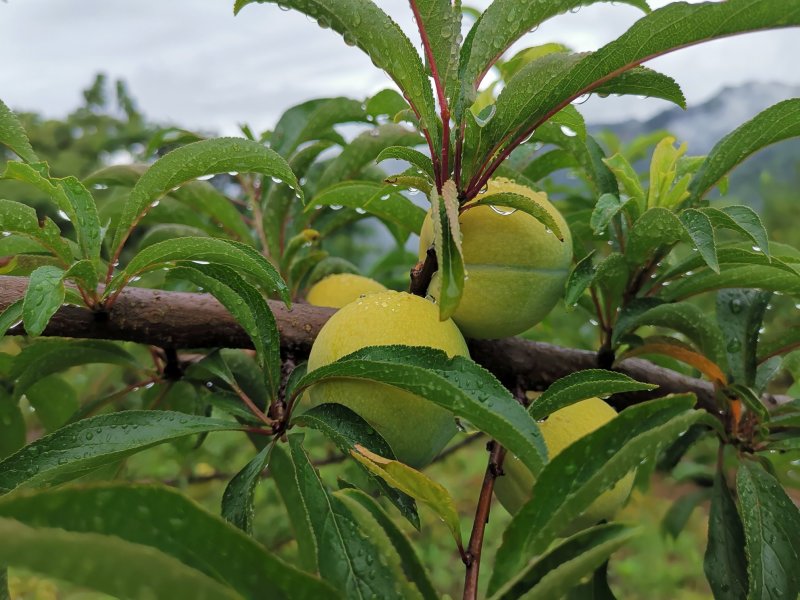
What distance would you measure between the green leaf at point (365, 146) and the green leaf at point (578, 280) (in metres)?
0.34

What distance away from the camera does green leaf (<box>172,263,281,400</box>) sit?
0.59 meters

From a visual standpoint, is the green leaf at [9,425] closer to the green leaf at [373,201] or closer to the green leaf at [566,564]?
the green leaf at [373,201]

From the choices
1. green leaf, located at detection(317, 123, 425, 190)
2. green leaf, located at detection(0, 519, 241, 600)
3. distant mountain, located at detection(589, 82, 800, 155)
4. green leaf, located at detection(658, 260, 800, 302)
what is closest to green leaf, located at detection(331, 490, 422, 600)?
green leaf, located at detection(0, 519, 241, 600)

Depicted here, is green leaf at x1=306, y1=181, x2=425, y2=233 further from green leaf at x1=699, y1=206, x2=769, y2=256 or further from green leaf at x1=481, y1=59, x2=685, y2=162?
green leaf at x1=699, y1=206, x2=769, y2=256

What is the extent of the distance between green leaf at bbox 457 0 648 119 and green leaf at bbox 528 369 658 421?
0.25m

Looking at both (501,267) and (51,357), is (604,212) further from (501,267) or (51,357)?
(51,357)

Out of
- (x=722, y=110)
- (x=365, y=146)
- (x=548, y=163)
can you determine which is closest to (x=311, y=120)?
(x=365, y=146)

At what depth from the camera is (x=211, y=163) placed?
578 millimetres

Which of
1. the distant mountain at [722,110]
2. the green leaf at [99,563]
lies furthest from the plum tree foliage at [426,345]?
the distant mountain at [722,110]

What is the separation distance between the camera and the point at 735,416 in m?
0.77

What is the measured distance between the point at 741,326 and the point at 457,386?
0.51 metres

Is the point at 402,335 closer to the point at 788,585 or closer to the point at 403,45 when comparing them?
the point at 403,45

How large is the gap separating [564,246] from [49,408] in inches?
28.7

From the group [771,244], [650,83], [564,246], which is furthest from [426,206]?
[771,244]
